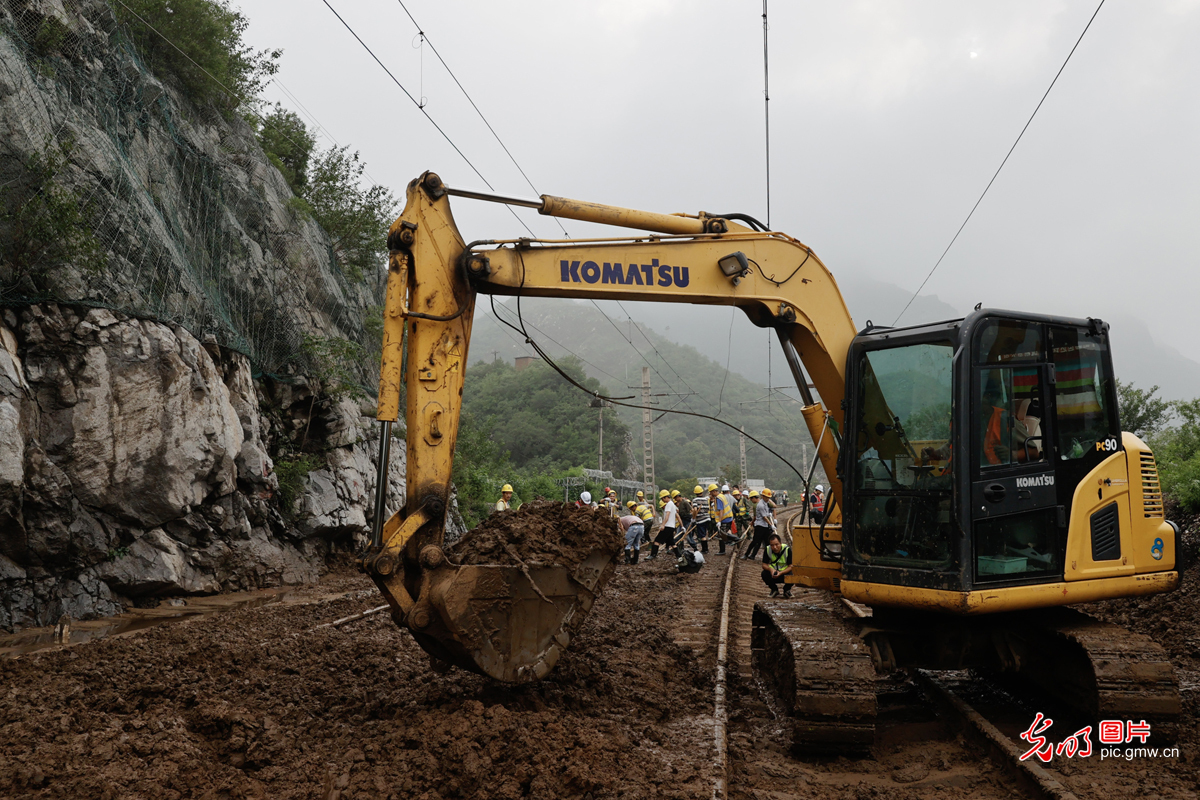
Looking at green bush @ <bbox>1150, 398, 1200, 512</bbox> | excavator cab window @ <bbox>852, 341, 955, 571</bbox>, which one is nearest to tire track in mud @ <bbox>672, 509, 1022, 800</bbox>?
excavator cab window @ <bbox>852, 341, 955, 571</bbox>

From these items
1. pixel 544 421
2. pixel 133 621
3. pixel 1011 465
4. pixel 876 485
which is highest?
pixel 544 421

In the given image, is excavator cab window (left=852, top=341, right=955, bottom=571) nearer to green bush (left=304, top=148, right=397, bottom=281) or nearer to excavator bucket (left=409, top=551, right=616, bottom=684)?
excavator bucket (left=409, top=551, right=616, bottom=684)

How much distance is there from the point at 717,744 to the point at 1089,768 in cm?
222

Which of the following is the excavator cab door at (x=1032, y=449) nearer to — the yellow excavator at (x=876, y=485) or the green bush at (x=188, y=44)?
the yellow excavator at (x=876, y=485)

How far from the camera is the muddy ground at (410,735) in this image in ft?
13.3

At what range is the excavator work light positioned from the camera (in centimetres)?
569

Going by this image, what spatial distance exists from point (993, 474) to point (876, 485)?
29.2 inches

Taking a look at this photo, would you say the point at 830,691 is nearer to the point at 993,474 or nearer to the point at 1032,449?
the point at 993,474

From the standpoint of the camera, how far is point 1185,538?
1020cm

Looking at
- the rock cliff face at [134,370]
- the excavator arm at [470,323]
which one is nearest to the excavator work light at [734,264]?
the excavator arm at [470,323]

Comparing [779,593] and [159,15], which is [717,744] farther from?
[159,15]

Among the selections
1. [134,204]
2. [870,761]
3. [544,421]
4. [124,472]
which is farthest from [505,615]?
[544,421]

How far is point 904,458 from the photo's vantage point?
5.35 m

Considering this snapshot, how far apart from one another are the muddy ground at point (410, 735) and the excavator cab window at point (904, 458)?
138cm
